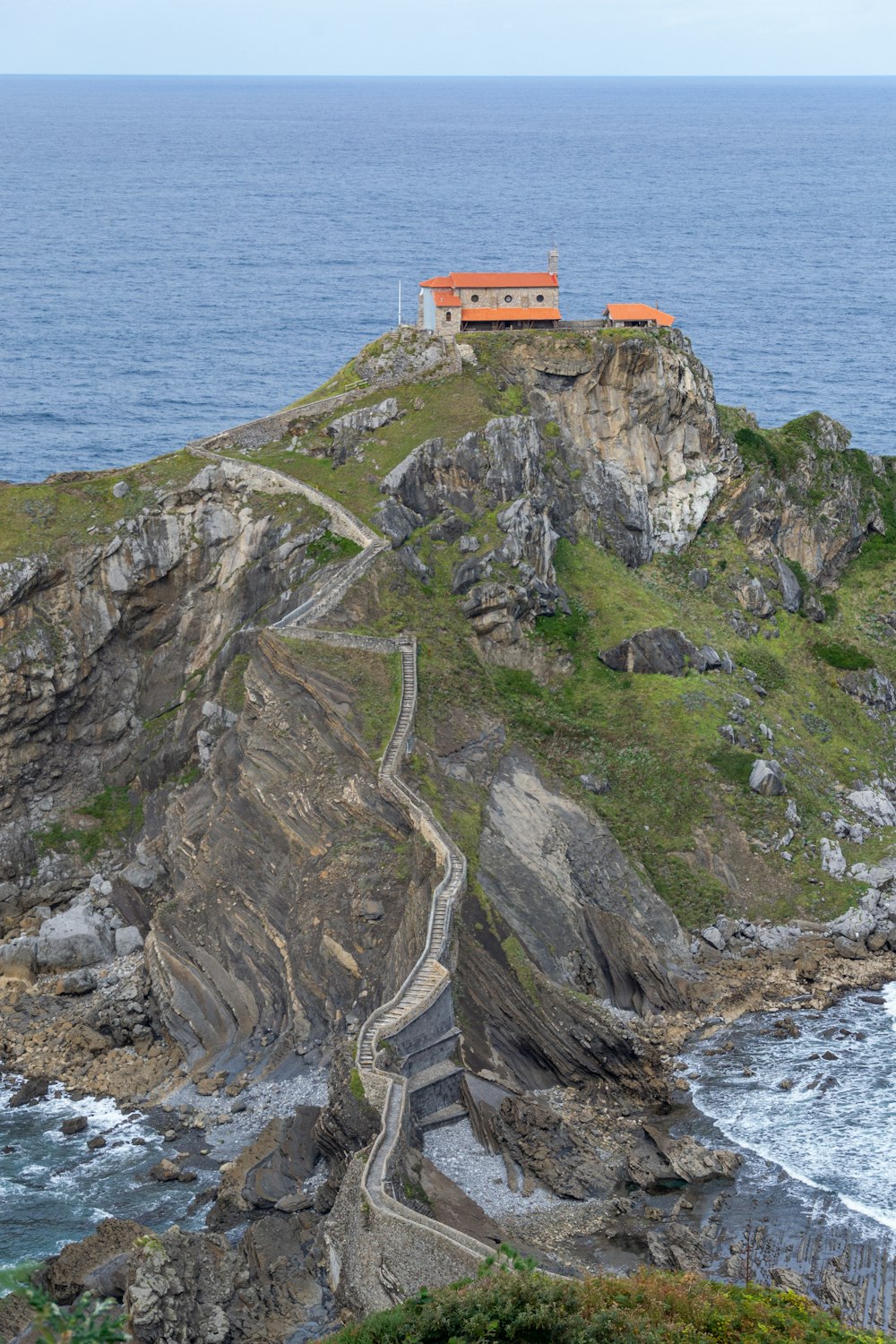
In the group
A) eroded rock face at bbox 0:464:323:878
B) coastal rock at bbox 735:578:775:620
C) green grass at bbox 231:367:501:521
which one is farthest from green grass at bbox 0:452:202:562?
coastal rock at bbox 735:578:775:620

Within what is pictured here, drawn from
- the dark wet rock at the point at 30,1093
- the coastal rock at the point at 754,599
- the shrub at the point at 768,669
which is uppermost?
the coastal rock at the point at 754,599

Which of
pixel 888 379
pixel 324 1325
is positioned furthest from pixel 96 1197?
pixel 888 379

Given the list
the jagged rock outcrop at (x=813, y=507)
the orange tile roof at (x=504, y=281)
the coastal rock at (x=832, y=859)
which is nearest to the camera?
the coastal rock at (x=832, y=859)

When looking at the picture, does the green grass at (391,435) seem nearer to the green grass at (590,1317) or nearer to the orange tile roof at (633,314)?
the orange tile roof at (633,314)

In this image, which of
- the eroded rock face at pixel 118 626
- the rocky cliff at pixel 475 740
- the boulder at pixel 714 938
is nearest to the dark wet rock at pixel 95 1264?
the rocky cliff at pixel 475 740

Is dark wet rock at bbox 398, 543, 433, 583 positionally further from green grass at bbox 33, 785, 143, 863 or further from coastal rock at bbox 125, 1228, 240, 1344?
coastal rock at bbox 125, 1228, 240, 1344

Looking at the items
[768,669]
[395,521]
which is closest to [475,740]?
[395,521]

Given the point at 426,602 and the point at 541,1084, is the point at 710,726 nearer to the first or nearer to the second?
A: the point at 426,602
